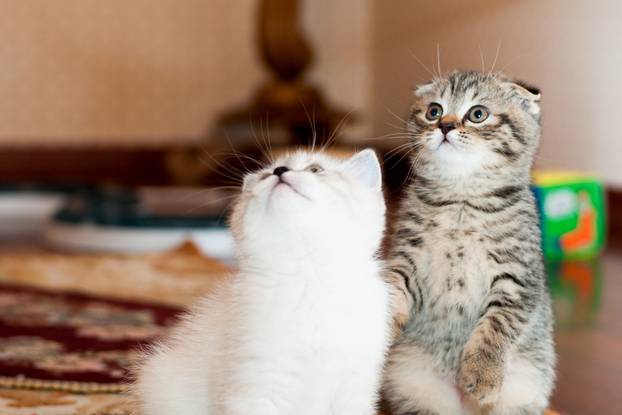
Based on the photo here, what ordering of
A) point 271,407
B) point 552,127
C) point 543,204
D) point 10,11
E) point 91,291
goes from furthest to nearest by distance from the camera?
point 10,11 < point 552,127 < point 543,204 < point 91,291 < point 271,407

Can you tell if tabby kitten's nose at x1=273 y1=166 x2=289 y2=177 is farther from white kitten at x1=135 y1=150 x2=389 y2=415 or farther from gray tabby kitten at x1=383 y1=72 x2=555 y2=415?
gray tabby kitten at x1=383 y1=72 x2=555 y2=415

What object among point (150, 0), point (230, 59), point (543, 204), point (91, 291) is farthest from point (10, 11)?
point (543, 204)

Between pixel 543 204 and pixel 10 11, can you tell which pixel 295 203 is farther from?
pixel 10 11

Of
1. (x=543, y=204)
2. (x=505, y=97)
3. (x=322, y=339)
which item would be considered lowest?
(x=543, y=204)

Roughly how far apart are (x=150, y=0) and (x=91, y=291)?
8.08ft

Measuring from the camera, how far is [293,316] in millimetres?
955

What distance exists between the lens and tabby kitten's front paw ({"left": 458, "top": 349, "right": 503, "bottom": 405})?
3.36 ft

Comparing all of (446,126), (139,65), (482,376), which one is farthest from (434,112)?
(139,65)

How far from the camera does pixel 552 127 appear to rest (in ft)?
9.68

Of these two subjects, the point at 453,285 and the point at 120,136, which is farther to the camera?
the point at 120,136

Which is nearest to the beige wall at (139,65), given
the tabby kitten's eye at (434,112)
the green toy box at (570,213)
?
the green toy box at (570,213)

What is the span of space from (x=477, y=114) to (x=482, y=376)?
1.10 ft

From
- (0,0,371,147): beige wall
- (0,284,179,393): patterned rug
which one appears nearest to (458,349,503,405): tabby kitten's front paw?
(0,284,179,393): patterned rug

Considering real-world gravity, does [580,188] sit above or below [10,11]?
below
